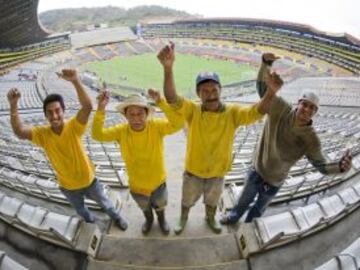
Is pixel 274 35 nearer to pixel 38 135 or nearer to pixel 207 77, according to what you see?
pixel 207 77

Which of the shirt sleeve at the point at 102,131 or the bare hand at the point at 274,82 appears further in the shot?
the shirt sleeve at the point at 102,131

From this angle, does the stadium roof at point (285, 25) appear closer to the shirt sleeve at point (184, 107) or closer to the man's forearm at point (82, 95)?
the shirt sleeve at point (184, 107)

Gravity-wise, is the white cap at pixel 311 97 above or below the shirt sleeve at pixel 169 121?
above

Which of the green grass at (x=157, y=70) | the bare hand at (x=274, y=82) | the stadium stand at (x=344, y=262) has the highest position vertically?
the bare hand at (x=274, y=82)

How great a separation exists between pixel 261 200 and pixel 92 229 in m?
1.77

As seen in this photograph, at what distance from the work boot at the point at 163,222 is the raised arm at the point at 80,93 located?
1.27 metres

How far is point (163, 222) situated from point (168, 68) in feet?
5.77

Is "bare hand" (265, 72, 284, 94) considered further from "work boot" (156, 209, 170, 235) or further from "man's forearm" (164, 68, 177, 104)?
"work boot" (156, 209, 170, 235)

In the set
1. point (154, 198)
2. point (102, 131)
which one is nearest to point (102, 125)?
point (102, 131)

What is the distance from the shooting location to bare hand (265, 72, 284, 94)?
11.2 feet

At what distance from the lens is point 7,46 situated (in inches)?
1786

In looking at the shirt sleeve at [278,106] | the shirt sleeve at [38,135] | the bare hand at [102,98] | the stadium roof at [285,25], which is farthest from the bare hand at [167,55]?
the stadium roof at [285,25]

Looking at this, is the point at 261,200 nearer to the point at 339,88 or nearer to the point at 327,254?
the point at 327,254

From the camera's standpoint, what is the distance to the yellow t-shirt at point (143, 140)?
3.82 metres
